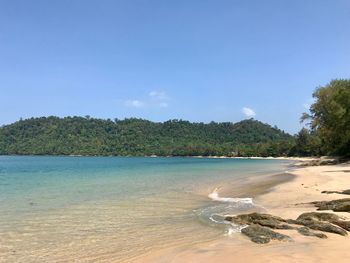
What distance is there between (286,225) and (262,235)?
1594 millimetres

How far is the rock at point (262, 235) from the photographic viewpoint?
11886 mm

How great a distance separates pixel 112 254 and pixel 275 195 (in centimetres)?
1557

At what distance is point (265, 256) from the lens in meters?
10.1

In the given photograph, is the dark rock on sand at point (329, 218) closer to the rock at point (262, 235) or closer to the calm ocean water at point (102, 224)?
the rock at point (262, 235)

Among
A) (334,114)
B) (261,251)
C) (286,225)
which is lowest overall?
(261,251)

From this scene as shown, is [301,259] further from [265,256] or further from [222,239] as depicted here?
[222,239]

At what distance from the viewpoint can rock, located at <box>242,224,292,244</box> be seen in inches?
468

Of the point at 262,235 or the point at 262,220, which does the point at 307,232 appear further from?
the point at 262,220

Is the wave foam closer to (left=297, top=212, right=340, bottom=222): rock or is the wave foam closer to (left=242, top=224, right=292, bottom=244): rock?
(left=297, top=212, right=340, bottom=222): rock

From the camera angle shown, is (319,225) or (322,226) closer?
(322,226)

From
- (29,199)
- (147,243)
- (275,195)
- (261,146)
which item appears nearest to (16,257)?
(147,243)

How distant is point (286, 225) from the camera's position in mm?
13602

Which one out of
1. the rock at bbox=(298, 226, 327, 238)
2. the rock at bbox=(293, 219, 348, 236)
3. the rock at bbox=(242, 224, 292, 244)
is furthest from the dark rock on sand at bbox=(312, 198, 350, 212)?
the rock at bbox=(242, 224, 292, 244)

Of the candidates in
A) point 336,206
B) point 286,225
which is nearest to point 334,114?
point 336,206
